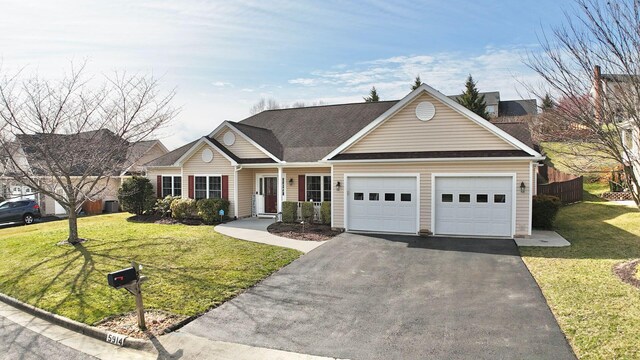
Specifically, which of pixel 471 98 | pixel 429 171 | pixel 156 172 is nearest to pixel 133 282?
pixel 429 171

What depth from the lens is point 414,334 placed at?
6340 mm

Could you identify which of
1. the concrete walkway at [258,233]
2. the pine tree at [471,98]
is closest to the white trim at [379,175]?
the concrete walkway at [258,233]

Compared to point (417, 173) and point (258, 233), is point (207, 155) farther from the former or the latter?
point (417, 173)

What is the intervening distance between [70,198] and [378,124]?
37.0ft

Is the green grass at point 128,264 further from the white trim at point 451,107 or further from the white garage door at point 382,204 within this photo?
the white trim at point 451,107

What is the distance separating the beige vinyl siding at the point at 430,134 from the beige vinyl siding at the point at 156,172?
10.9m

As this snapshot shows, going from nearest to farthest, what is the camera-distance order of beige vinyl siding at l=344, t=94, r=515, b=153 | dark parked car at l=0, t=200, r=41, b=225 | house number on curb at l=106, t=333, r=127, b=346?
house number on curb at l=106, t=333, r=127, b=346
beige vinyl siding at l=344, t=94, r=515, b=153
dark parked car at l=0, t=200, r=41, b=225

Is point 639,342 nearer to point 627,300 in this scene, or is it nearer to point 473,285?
point 627,300

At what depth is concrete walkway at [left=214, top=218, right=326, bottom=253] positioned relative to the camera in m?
13.1

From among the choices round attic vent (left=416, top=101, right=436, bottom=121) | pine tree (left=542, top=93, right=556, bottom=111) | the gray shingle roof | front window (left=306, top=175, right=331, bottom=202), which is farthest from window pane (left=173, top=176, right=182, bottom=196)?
pine tree (left=542, top=93, right=556, bottom=111)

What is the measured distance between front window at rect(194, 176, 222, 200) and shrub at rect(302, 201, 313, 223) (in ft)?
15.9

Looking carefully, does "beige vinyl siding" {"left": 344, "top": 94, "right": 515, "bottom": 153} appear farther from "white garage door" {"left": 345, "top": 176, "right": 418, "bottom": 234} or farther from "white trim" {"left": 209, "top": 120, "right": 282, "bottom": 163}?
"white trim" {"left": 209, "top": 120, "right": 282, "bottom": 163}

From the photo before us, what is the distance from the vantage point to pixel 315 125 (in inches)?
856

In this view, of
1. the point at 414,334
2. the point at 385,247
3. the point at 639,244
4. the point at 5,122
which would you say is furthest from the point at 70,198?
the point at 639,244
